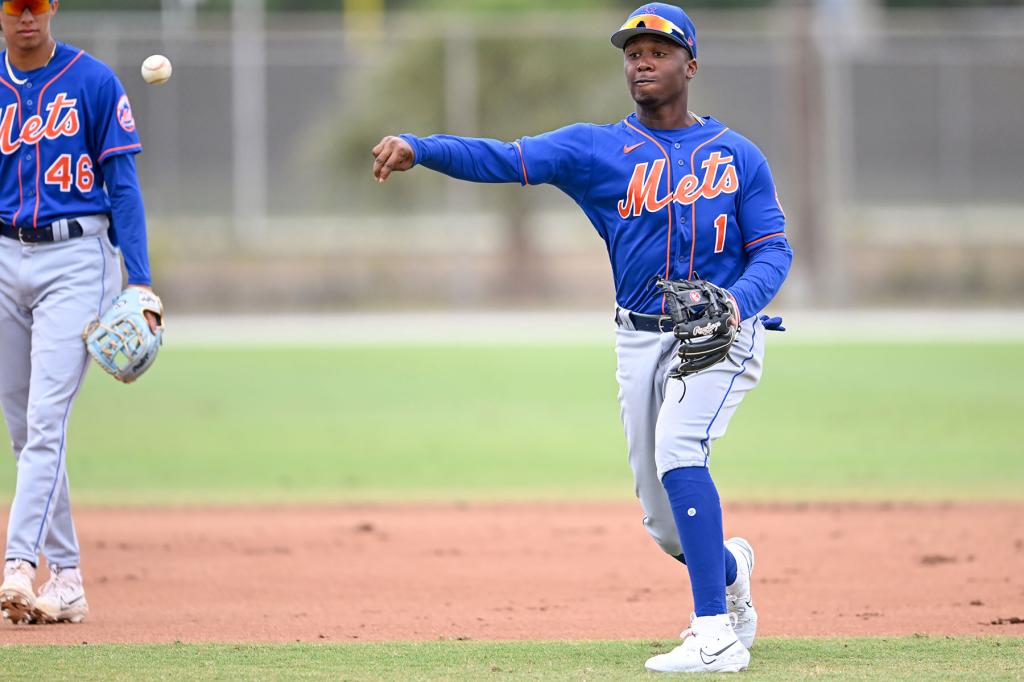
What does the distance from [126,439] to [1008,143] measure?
19.1m

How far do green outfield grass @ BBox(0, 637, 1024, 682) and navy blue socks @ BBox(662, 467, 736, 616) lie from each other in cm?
27

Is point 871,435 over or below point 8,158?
below

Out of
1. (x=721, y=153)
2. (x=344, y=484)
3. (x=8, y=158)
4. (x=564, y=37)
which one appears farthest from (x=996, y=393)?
(x=564, y=37)

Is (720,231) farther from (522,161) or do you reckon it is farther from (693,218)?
(522,161)

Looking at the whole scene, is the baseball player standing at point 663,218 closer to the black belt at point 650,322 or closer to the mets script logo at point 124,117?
the black belt at point 650,322

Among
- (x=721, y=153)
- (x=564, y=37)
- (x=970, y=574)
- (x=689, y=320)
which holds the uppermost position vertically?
(x=564, y=37)

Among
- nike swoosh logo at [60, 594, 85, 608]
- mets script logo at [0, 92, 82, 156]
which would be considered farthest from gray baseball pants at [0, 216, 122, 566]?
mets script logo at [0, 92, 82, 156]

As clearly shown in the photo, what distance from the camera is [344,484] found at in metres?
9.70

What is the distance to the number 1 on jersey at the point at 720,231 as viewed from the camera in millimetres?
4910

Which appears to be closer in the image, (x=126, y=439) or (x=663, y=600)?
(x=663, y=600)

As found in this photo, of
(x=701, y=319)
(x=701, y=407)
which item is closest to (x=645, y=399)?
(x=701, y=407)

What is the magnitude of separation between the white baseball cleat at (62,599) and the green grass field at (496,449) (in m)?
0.49

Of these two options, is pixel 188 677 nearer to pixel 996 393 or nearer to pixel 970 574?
pixel 970 574

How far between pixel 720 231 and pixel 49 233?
8.11 ft
